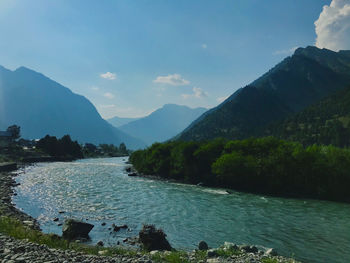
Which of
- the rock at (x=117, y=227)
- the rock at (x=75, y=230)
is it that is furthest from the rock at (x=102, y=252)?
the rock at (x=117, y=227)

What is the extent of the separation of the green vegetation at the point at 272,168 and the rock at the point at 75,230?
6343 cm

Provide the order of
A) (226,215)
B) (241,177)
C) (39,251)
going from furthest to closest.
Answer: (241,177), (226,215), (39,251)

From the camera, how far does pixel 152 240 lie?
25359mm

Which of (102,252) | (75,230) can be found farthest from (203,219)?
(102,252)

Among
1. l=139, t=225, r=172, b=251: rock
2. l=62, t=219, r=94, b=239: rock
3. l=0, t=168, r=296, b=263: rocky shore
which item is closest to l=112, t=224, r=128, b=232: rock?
l=62, t=219, r=94, b=239: rock

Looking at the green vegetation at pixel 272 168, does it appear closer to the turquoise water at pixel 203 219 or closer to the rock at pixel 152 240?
the turquoise water at pixel 203 219

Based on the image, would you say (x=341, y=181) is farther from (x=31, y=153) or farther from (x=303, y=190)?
(x=31, y=153)

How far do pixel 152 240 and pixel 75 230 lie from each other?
9.31 metres

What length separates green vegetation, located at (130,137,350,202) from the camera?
3000 inches

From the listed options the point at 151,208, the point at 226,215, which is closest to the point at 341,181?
the point at 226,215

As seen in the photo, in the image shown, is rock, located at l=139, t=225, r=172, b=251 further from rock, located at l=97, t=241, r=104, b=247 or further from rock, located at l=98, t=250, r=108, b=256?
rock, located at l=98, t=250, r=108, b=256

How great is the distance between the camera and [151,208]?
46.8 m

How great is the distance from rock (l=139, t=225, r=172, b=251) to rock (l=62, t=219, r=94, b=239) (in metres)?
7.22

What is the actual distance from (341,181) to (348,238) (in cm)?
5057
